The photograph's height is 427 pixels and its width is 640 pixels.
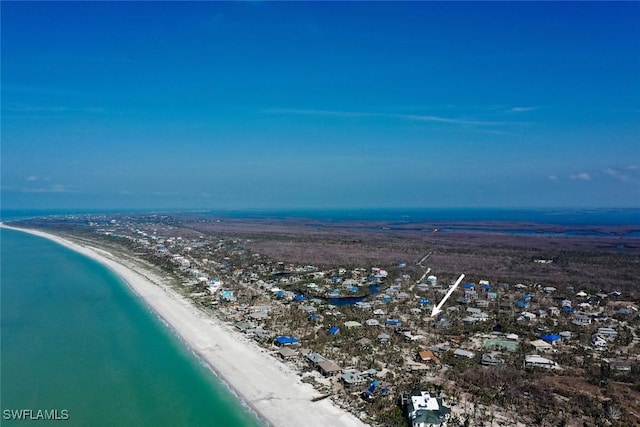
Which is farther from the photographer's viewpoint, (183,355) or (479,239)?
(479,239)

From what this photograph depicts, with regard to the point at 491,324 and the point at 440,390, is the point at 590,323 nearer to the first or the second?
the point at 491,324

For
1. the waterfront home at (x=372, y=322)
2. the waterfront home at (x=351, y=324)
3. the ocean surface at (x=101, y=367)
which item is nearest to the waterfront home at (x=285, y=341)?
the waterfront home at (x=351, y=324)

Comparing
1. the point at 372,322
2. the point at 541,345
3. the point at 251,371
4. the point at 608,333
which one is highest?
the point at 608,333

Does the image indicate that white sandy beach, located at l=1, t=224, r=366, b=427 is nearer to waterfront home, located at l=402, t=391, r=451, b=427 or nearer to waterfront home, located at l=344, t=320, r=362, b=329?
waterfront home, located at l=402, t=391, r=451, b=427

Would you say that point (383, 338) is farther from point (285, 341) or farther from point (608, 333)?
point (608, 333)

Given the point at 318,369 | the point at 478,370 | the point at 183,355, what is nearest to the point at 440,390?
the point at 478,370

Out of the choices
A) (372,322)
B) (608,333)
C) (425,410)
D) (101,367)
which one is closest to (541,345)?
(608,333)

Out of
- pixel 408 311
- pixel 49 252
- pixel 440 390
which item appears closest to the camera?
pixel 440 390
